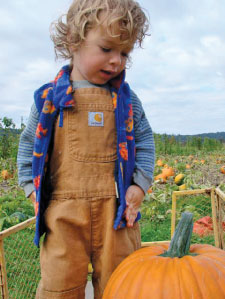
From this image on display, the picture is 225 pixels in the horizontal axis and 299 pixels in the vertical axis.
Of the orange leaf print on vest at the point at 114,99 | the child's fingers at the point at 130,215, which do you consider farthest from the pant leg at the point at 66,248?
the orange leaf print on vest at the point at 114,99

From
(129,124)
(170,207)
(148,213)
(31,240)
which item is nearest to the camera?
(129,124)

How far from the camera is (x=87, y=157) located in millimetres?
1516

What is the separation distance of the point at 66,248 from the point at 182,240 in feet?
1.60

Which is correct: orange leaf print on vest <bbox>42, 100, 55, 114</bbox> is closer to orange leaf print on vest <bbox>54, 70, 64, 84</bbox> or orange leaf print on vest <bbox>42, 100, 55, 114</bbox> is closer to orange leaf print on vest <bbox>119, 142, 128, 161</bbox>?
orange leaf print on vest <bbox>54, 70, 64, 84</bbox>

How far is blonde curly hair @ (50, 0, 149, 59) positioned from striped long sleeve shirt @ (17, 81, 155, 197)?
221 mm

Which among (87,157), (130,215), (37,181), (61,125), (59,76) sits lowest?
(130,215)

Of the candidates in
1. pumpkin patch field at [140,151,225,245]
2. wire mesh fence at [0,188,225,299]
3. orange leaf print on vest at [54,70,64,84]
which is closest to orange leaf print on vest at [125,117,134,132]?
orange leaf print on vest at [54,70,64,84]

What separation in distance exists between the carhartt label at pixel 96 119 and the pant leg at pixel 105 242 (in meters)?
0.32

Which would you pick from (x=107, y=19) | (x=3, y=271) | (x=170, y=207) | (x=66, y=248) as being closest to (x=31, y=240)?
(x=3, y=271)

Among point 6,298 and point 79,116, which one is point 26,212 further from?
point 79,116

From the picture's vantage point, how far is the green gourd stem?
1.39 meters

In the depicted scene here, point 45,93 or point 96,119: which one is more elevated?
point 45,93

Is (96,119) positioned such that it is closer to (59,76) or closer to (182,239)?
(59,76)

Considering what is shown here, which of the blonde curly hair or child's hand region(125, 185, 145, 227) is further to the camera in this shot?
child's hand region(125, 185, 145, 227)
